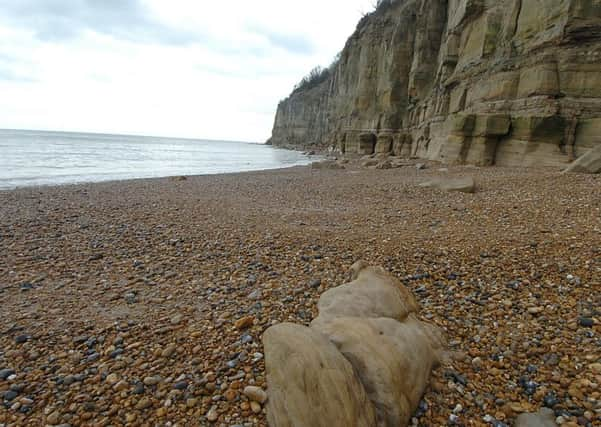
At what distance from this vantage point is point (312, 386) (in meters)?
1.52

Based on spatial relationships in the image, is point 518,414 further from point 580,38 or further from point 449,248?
point 580,38

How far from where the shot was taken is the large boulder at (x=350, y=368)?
4.83 feet

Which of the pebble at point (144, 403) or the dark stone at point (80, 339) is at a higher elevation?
the pebble at point (144, 403)

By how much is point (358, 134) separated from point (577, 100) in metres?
21.2

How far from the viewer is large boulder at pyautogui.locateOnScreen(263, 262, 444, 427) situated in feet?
4.83

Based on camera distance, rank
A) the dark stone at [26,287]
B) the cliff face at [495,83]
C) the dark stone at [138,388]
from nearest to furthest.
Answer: the dark stone at [138,388] → the dark stone at [26,287] → the cliff face at [495,83]

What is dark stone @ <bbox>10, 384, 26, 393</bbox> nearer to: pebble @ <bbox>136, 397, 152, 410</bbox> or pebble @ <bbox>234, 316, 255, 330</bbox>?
pebble @ <bbox>136, 397, 152, 410</bbox>

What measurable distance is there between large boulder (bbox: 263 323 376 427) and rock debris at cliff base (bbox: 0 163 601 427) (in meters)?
0.19

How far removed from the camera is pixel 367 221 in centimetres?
531

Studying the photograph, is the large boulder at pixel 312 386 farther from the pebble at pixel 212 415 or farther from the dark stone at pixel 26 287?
the dark stone at pixel 26 287

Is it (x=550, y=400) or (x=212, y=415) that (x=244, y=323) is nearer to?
(x=212, y=415)

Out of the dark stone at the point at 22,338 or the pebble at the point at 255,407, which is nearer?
the pebble at the point at 255,407

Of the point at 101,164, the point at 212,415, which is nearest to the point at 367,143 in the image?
the point at 101,164

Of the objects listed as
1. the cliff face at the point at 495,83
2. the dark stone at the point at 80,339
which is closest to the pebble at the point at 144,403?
the dark stone at the point at 80,339
